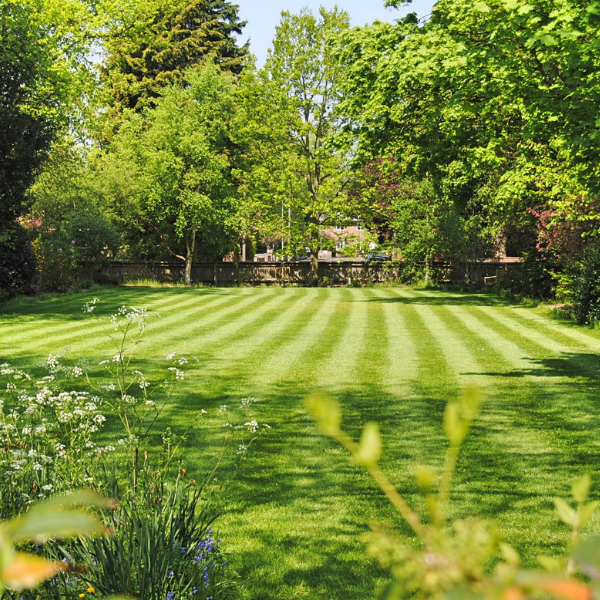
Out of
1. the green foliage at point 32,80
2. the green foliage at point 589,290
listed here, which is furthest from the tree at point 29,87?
the green foliage at point 589,290

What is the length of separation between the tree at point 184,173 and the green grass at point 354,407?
42.8 ft

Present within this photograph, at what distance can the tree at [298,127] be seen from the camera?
107 feet

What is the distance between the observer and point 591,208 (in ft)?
57.2

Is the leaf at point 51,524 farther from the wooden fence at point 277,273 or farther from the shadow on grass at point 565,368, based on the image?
the wooden fence at point 277,273

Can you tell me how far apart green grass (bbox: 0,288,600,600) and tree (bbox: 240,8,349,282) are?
14.4m

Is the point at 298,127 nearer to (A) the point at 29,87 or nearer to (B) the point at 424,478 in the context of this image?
(A) the point at 29,87

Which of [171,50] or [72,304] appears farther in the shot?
[171,50]

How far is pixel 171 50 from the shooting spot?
1778 inches

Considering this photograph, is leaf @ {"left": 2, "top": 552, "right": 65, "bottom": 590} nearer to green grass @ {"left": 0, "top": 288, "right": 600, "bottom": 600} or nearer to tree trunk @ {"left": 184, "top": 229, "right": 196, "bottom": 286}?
green grass @ {"left": 0, "top": 288, "right": 600, "bottom": 600}

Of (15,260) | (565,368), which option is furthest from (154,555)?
(15,260)

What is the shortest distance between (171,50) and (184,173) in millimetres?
16516

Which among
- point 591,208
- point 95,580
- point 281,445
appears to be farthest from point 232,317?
point 95,580

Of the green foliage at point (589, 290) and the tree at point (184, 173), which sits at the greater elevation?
the tree at point (184, 173)

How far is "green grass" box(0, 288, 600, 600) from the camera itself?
5.10 metres
